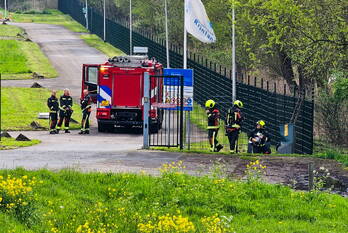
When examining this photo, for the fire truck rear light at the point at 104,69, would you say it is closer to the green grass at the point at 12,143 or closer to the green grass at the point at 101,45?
the green grass at the point at 12,143

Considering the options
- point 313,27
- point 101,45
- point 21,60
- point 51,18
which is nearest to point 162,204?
point 313,27

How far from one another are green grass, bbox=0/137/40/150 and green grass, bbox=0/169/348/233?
8930 mm

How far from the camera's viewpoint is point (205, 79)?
3909 centimetres

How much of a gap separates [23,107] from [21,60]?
21.5 metres

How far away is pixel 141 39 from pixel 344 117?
32392mm

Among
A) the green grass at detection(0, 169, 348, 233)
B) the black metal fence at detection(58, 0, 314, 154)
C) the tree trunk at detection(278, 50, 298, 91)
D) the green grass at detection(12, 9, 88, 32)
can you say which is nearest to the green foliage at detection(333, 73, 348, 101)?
the black metal fence at detection(58, 0, 314, 154)

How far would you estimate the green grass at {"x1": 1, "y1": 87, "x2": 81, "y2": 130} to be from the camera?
32.2 metres

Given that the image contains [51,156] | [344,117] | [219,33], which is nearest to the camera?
[51,156]

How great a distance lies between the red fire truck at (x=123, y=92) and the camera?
97.2ft

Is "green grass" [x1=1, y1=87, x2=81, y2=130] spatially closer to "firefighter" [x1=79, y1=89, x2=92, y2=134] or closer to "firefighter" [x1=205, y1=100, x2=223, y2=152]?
"firefighter" [x1=79, y1=89, x2=92, y2=134]

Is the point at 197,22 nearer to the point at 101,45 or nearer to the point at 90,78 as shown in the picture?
the point at 90,78

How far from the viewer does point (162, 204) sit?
13.5 metres

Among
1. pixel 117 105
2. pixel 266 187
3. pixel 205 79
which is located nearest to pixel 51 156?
pixel 266 187

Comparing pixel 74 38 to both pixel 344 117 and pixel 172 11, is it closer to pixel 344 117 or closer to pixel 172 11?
pixel 172 11
